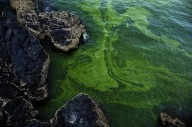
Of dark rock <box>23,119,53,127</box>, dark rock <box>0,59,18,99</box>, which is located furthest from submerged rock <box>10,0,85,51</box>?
dark rock <box>23,119,53,127</box>

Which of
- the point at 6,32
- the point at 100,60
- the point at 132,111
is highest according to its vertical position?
the point at 6,32

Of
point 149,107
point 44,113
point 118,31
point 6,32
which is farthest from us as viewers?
point 118,31

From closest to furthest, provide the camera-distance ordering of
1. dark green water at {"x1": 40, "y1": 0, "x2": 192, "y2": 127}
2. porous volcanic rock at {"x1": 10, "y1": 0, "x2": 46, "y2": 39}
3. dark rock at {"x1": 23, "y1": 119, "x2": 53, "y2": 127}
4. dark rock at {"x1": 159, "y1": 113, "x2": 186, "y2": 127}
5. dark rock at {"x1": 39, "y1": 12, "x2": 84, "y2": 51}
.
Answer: dark rock at {"x1": 23, "y1": 119, "x2": 53, "y2": 127}, dark rock at {"x1": 159, "y1": 113, "x2": 186, "y2": 127}, dark green water at {"x1": 40, "y1": 0, "x2": 192, "y2": 127}, dark rock at {"x1": 39, "y1": 12, "x2": 84, "y2": 51}, porous volcanic rock at {"x1": 10, "y1": 0, "x2": 46, "y2": 39}

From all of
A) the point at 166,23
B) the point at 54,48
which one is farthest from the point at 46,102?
the point at 166,23

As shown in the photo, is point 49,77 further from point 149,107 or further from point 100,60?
point 149,107

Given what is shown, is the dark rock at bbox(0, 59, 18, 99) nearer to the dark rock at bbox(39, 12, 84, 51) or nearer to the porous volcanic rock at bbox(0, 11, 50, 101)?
the porous volcanic rock at bbox(0, 11, 50, 101)

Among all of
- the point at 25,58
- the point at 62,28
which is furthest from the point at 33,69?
the point at 62,28

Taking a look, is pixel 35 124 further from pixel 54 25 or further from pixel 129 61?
pixel 54 25

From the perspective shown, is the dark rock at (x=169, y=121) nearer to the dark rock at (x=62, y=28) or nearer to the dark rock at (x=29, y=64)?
the dark rock at (x=29, y=64)
